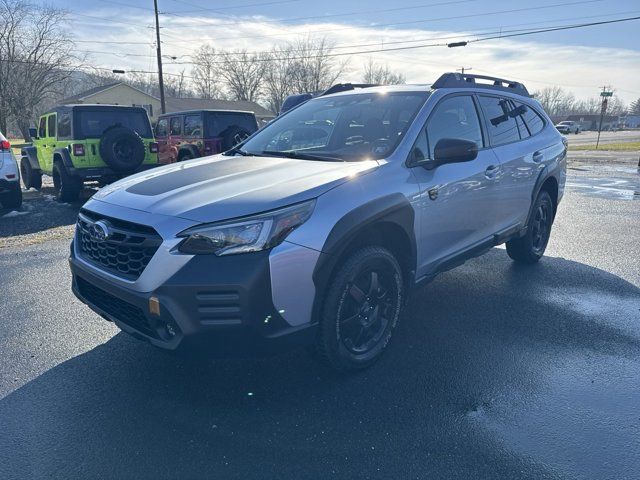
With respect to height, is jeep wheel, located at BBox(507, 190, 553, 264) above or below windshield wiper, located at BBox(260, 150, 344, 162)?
below

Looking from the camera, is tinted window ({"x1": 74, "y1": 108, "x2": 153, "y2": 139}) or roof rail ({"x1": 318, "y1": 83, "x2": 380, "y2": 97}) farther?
tinted window ({"x1": 74, "y1": 108, "x2": 153, "y2": 139})

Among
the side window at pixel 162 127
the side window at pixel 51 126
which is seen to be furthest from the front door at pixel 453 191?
the side window at pixel 162 127

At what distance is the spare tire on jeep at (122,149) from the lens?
8828 mm

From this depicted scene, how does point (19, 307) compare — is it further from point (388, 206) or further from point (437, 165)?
point (437, 165)

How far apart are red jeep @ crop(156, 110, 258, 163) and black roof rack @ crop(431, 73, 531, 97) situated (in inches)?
248

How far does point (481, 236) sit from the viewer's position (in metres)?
3.97

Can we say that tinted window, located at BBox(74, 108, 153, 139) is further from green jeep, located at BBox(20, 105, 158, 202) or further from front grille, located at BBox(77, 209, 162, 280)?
front grille, located at BBox(77, 209, 162, 280)

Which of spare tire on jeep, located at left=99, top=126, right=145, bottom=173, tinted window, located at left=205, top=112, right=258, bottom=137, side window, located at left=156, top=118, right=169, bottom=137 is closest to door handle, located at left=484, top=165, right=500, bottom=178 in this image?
spare tire on jeep, located at left=99, top=126, right=145, bottom=173

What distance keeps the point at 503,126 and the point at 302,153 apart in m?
2.13

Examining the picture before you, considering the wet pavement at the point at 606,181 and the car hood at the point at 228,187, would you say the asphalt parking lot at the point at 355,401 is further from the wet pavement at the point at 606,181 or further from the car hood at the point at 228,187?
the wet pavement at the point at 606,181

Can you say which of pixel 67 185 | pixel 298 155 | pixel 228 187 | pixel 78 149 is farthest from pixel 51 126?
pixel 228 187

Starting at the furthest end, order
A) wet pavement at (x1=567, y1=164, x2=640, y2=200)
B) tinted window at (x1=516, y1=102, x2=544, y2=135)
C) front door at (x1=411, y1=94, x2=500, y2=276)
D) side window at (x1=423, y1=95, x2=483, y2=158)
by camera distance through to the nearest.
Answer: wet pavement at (x1=567, y1=164, x2=640, y2=200)
tinted window at (x1=516, y1=102, x2=544, y2=135)
side window at (x1=423, y1=95, x2=483, y2=158)
front door at (x1=411, y1=94, x2=500, y2=276)

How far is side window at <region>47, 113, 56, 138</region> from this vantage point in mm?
9719

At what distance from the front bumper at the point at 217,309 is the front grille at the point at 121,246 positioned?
0.16 m
